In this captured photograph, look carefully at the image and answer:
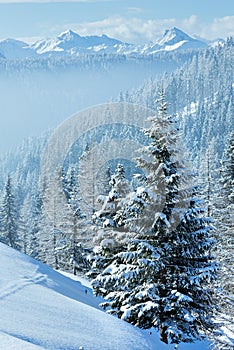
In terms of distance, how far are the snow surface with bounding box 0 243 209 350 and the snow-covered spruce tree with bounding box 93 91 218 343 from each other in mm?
2108

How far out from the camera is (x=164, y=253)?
44.3 ft

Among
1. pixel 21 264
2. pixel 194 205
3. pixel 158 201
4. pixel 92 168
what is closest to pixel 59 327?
pixel 21 264

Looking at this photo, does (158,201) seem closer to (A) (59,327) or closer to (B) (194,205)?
(B) (194,205)

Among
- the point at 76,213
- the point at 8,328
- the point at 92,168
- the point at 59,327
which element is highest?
the point at 8,328

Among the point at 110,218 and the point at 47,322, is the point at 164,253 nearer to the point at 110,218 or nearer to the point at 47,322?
the point at 110,218

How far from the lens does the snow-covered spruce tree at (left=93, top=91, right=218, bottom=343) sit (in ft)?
43.2

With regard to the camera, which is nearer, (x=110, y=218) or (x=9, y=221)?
(x=110, y=218)

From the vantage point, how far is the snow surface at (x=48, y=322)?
7.46 m

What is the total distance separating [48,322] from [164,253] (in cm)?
589

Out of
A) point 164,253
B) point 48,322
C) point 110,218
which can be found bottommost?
point 110,218

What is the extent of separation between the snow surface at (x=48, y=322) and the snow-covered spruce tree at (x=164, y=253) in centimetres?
211

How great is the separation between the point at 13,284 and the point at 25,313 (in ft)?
6.19

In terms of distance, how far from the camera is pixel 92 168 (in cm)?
3578

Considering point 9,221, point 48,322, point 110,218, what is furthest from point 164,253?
point 9,221
